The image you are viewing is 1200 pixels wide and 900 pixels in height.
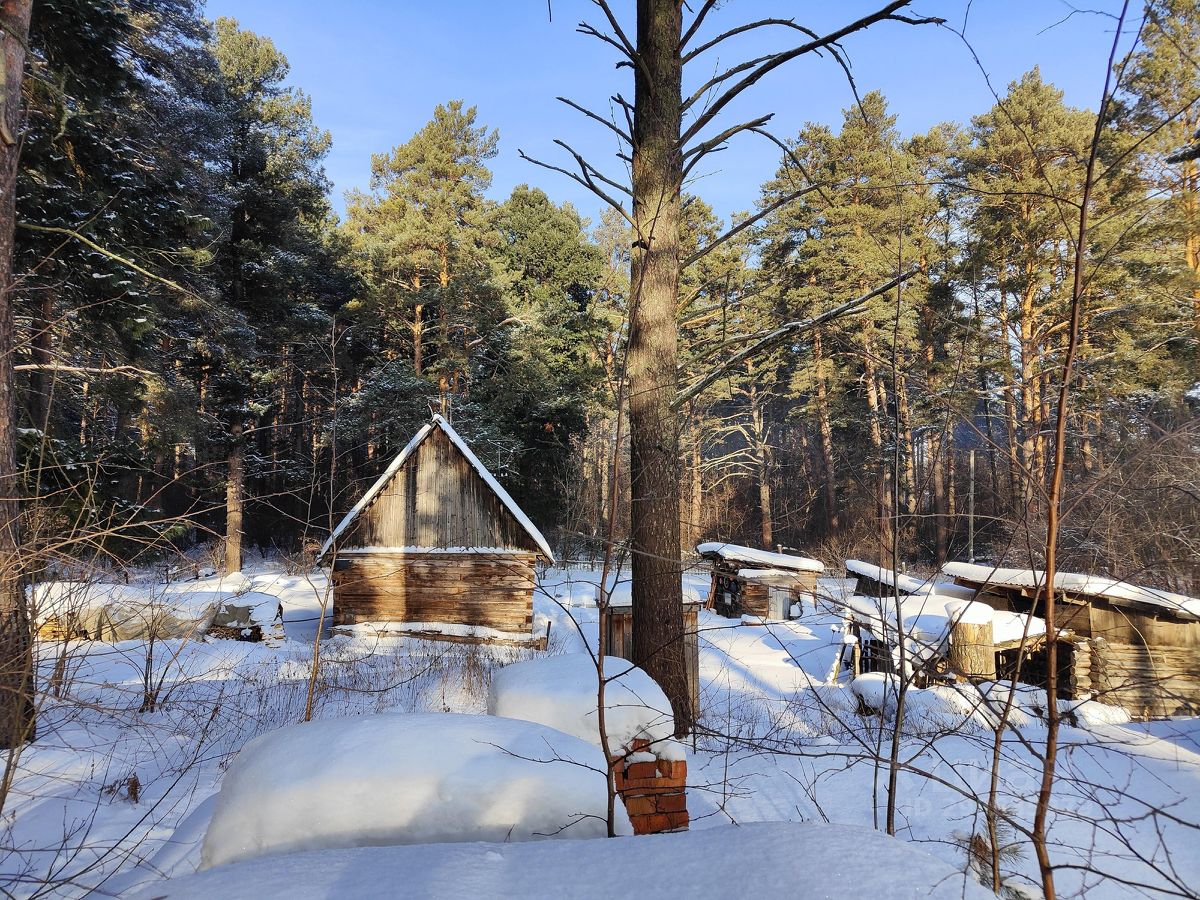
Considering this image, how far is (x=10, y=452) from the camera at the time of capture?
4824 millimetres

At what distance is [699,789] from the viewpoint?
3289 millimetres

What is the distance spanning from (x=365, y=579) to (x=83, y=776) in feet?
28.4

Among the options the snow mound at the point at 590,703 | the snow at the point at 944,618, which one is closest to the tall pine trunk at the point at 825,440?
the snow at the point at 944,618

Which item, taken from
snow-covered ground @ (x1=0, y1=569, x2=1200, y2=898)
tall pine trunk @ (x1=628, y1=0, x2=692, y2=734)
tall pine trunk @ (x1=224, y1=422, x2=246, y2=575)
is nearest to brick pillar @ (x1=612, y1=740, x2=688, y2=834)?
snow-covered ground @ (x1=0, y1=569, x2=1200, y2=898)

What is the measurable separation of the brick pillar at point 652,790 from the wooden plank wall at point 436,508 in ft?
Answer: 32.4

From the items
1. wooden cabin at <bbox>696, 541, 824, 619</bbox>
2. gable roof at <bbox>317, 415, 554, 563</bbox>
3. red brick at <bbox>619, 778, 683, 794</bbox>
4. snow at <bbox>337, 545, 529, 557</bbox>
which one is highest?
gable roof at <bbox>317, 415, 554, 563</bbox>

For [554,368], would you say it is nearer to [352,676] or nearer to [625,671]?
[352,676]

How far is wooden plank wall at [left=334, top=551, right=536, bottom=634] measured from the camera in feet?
40.1

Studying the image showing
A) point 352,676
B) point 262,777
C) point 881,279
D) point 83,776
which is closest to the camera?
point 262,777

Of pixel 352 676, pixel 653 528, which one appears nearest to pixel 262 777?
pixel 653 528

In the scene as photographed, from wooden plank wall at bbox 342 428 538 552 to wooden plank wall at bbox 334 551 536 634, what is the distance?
0.36m

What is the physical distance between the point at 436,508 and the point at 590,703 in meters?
10.2

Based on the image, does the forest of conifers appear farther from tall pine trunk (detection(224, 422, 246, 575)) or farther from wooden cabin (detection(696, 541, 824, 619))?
wooden cabin (detection(696, 541, 824, 619))

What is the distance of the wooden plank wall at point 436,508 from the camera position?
12.1 meters
